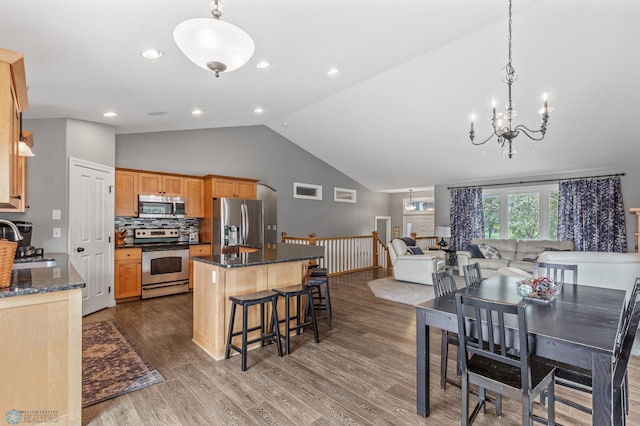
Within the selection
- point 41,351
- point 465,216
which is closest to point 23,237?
point 41,351

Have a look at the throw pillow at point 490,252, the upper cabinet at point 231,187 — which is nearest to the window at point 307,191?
the upper cabinet at point 231,187

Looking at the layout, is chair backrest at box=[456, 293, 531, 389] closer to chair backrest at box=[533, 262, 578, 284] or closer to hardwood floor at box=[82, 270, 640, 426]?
hardwood floor at box=[82, 270, 640, 426]

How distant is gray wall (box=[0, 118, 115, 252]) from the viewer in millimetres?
3982

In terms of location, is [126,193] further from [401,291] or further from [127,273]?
[401,291]

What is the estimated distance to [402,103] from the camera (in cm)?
567

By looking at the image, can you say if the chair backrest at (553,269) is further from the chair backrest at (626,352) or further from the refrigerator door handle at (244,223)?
the refrigerator door handle at (244,223)

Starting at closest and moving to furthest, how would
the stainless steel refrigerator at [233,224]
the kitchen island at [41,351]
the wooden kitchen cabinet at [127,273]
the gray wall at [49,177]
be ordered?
the kitchen island at [41,351] < the gray wall at [49,177] < the wooden kitchen cabinet at [127,273] < the stainless steel refrigerator at [233,224]

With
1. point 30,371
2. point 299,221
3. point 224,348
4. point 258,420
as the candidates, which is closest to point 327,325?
point 224,348

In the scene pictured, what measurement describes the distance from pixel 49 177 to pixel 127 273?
6.03 ft

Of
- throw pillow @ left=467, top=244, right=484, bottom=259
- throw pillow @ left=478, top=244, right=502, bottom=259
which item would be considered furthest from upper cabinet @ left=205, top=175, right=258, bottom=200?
throw pillow @ left=478, top=244, right=502, bottom=259

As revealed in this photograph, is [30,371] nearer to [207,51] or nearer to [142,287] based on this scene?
[207,51]

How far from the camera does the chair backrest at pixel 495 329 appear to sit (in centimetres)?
167

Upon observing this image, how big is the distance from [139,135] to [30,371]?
15.7 feet

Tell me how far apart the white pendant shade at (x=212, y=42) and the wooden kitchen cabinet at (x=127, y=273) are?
448 cm
